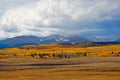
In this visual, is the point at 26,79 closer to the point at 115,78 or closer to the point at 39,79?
the point at 39,79

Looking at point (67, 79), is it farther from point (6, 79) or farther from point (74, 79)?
point (6, 79)

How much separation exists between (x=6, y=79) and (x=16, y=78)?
192cm

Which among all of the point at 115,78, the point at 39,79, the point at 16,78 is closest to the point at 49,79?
the point at 39,79

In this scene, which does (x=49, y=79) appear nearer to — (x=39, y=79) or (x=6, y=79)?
(x=39, y=79)

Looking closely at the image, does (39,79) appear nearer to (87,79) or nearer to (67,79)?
(67,79)

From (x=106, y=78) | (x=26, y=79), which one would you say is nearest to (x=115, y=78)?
(x=106, y=78)

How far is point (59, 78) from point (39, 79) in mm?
3308

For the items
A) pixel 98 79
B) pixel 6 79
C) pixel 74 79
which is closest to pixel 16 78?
pixel 6 79

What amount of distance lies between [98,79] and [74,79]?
12.3 ft

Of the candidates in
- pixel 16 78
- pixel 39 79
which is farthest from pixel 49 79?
pixel 16 78

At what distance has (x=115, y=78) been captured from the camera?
51062 millimetres

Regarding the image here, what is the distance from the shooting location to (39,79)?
170 feet

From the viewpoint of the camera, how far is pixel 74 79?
50.9m

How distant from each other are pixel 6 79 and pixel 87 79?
1312 cm
